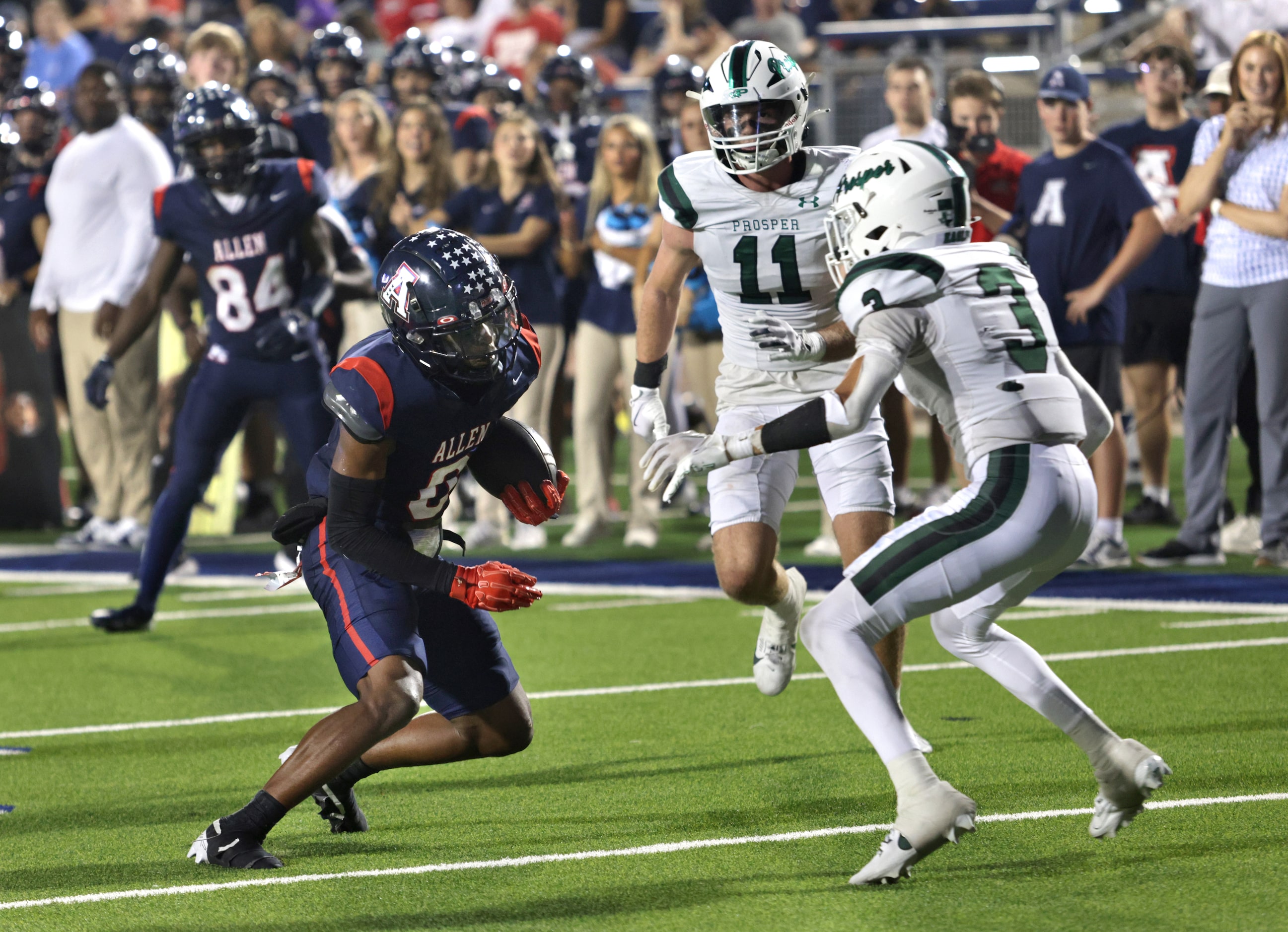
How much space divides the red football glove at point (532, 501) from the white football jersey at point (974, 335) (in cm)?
103

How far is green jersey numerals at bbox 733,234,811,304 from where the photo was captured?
19.0 ft

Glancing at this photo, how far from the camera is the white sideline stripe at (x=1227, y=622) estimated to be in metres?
7.62

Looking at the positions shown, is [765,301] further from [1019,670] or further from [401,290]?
[1019,670]

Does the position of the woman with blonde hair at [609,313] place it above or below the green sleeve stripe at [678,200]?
below

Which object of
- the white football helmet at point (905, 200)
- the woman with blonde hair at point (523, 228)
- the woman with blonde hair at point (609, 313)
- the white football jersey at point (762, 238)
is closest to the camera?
the white football helmet at point (905, 200)

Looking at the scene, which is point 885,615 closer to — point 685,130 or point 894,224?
point 894,224

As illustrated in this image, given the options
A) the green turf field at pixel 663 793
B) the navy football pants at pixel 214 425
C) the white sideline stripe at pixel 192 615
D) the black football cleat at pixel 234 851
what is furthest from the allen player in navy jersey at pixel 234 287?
the black football cleat at pixel 234 851

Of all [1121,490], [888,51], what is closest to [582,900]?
[1121,490]

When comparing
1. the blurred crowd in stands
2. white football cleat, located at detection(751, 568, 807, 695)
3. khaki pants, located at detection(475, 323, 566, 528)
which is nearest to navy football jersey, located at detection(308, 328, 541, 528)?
white football cleat, located at detection(751, 568, 807, 695)

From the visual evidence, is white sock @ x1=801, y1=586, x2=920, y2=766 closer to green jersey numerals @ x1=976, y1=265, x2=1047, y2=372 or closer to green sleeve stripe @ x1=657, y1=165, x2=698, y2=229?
green jersey numerals @ x1=976, y1=265, x2=1047, y2=372

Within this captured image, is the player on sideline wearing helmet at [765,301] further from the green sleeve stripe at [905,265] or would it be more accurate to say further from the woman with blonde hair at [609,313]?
the woman with blonde hair at [609,313]

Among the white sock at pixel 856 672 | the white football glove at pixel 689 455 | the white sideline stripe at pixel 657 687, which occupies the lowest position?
the white sideline stripe at pixel 657 687

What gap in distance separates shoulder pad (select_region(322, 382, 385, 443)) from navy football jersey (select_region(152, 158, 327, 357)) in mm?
3848

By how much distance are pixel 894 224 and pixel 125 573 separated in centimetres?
663
